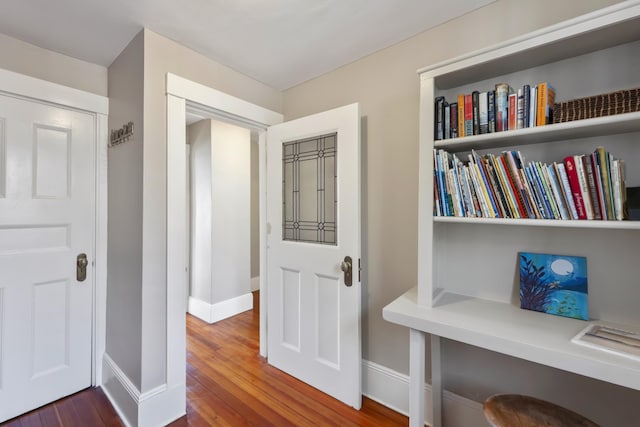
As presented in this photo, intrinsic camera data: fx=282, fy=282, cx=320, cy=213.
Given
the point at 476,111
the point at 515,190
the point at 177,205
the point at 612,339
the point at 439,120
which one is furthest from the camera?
the point at 177,205

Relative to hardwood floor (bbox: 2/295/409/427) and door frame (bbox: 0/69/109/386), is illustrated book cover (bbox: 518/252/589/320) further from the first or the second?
door frame (bbox: 0/69/109/386)

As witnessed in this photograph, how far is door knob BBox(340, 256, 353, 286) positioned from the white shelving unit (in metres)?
0.40

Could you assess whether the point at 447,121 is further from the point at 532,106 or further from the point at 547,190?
the point at 547,190

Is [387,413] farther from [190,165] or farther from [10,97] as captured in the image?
[190,165]

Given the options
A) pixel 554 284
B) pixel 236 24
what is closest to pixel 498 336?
pixel 554 284

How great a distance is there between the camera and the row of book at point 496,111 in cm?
120

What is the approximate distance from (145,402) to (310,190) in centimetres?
165

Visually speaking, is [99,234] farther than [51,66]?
Yes

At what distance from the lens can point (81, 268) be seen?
1.97 metres

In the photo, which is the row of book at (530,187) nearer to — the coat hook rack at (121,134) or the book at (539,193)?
the book at (539,193)

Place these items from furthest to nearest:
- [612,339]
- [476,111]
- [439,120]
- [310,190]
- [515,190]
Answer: [310,190] → [439,120] → [476,111] → [515,190] → [612,339]

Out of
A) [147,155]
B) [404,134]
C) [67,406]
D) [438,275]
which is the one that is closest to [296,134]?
[404,134]

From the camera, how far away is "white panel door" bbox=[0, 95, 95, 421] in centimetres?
171

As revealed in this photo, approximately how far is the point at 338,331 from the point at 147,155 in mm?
1618
